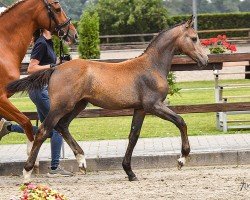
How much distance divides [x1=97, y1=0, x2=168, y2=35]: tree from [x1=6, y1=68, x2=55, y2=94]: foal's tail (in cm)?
3991

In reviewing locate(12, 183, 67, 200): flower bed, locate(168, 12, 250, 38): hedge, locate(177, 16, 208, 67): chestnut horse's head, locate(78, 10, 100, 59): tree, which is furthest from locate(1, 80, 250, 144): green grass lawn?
locate(168, 12, 250, 38): hedge

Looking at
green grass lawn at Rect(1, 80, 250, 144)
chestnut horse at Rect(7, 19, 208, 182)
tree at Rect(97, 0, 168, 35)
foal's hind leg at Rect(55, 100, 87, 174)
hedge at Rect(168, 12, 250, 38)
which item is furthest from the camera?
hedge at Rect(168, 12, 250, 38)

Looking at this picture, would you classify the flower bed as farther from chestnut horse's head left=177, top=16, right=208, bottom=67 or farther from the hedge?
the hedge

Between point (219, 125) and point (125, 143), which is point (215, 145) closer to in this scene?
point (125, 143)

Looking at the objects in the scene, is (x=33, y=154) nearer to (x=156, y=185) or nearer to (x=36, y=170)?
Answer: (x=36, y=170)

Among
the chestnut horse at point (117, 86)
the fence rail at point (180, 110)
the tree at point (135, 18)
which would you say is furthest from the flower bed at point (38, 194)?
the tree at point (135, 18)

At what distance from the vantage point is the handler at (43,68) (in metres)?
10.2

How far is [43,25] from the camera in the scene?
10391 mm

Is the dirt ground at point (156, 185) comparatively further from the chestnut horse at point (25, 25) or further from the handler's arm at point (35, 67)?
the handler's arm at point (35, 67)

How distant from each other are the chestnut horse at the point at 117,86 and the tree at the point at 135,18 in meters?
39.4

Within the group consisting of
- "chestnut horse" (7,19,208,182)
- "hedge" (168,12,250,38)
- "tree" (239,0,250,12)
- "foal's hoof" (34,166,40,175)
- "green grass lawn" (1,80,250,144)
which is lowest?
"tree" (239,0,250,12)

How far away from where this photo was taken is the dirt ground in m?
8.45

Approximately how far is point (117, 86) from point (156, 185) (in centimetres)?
128

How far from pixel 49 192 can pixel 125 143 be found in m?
6.32
